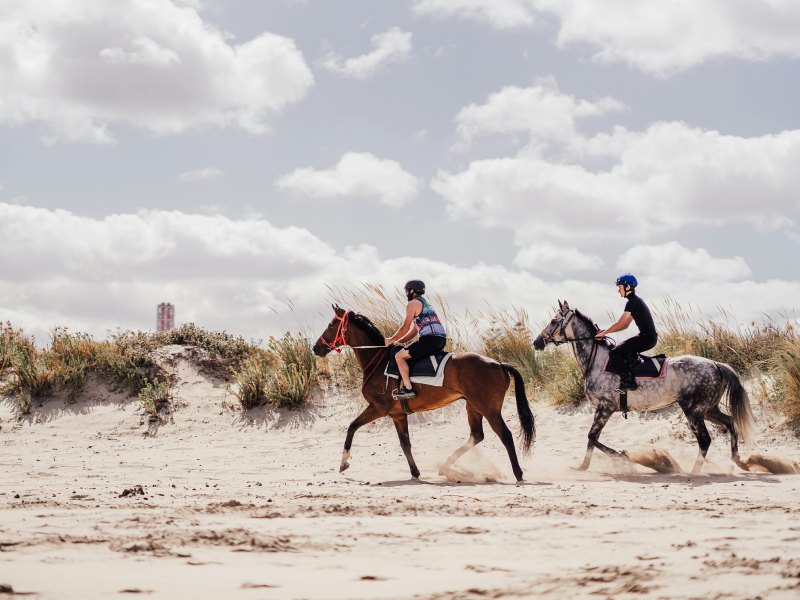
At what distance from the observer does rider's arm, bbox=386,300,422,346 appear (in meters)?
10.9

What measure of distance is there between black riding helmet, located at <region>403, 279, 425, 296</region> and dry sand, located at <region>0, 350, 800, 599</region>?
2311 mm

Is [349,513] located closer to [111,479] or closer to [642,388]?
[111,479]

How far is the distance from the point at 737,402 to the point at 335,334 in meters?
5.42

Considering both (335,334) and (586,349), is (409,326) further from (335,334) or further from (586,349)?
(586,349)

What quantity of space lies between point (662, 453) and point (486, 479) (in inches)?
105

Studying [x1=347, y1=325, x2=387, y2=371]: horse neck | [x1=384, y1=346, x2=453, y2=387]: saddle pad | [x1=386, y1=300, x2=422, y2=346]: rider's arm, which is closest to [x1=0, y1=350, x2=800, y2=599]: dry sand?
[x1=384, y1=346, x2=453, y2=387]: saddle pad

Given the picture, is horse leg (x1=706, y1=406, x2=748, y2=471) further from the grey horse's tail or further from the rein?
the rein

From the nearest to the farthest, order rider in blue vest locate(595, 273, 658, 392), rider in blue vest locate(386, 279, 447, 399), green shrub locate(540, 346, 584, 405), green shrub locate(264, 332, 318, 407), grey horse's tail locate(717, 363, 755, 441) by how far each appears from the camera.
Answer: rider in blue vest locate(386, 279, 447, 399) → rider in blue vest locate(595, 273, 658, 392) → grey horse's tail locate(717, 363, 755, 441) → green shrub locate(540, 346, 584, 405) → green shrub locate(264, 332, 318, 407)

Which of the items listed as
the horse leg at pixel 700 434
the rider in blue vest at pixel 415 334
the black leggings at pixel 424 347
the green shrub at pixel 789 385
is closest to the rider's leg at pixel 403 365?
the rider in blue vest at pixel 415 334

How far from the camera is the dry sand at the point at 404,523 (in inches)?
178

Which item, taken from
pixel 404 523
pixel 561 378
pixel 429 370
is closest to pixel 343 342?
pixel 429 370

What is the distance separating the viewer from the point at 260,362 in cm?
1828

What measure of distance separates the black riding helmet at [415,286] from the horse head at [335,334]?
110 cm

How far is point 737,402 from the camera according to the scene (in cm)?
1173
